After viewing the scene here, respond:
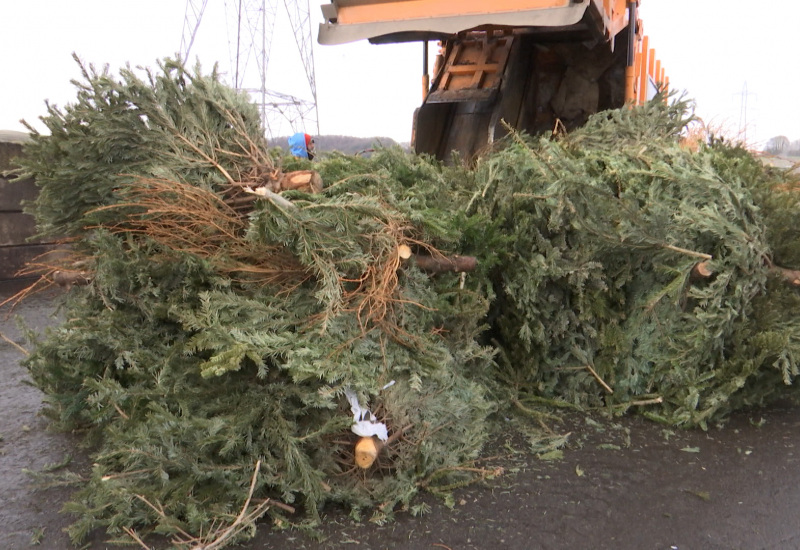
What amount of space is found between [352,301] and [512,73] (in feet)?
16.1

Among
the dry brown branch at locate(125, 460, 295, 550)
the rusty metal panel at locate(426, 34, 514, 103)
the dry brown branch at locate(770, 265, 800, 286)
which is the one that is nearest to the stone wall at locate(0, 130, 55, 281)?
the rusty metal panel at locate(426, 34, 514, 103)

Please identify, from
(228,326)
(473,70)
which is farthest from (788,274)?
(473,70)

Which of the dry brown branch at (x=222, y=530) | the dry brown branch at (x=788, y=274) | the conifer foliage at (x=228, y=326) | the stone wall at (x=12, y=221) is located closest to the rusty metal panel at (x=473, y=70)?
the conifer foliage at (x=228, y=326)

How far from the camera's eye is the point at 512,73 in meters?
7.11

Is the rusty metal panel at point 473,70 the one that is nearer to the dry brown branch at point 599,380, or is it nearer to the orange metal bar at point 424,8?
the orange metal bar at point 424,8

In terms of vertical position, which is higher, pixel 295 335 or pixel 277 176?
pixel 277 176

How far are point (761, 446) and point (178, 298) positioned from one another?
3418 mm

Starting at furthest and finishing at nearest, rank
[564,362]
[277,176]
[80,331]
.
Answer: [564,362] → [277,176] → [80,331]

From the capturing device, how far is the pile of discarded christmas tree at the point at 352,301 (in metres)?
2.79

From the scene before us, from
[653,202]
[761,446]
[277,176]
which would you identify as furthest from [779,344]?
[277,176]

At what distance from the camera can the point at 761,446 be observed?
3.53 m

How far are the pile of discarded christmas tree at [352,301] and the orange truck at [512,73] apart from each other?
248cm

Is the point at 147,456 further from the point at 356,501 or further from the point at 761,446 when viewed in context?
the point at 761,446

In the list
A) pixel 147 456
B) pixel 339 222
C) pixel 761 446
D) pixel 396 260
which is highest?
pixel 339 222
